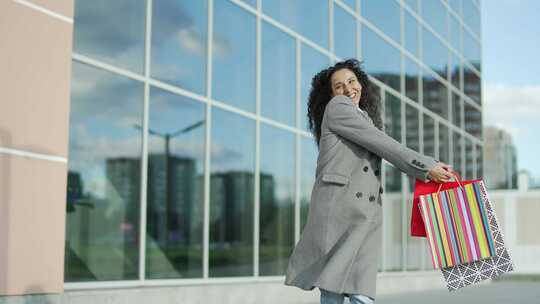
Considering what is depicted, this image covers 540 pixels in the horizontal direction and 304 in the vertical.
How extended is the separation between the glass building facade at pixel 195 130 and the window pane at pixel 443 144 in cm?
396

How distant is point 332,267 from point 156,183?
496 cm

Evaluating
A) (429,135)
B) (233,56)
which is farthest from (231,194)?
(429,135)

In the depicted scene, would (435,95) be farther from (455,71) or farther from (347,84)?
(347,84)

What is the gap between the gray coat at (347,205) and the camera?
3691 millimetres

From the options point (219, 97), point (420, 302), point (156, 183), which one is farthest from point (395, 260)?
point (156, 183)

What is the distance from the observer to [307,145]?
1219 centimetres

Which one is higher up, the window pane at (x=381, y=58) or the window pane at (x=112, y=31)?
the window pane at (x=381, y=58)

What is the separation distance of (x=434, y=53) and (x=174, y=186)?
10647 millimetres

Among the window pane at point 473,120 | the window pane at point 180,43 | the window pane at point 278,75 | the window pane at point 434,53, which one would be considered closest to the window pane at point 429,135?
the window pane at point 434,53

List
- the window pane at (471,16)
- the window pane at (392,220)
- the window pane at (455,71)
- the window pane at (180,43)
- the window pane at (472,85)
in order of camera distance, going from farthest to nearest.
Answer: the window pane at (471,16) < the window pane at (472,85) < the window pane at (455,71) < the window pane at (392,220) < the window pane at (180,43)

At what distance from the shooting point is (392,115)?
1582 centimetres

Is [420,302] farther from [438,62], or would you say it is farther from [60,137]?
[438,62]

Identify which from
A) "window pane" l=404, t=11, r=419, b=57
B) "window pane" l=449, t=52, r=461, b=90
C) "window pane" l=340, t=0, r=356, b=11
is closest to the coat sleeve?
"window pane" l=340, t=0, r=356, b=11

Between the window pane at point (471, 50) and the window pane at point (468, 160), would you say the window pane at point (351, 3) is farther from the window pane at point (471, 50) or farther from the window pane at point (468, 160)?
the window pane at point (468, 160)
